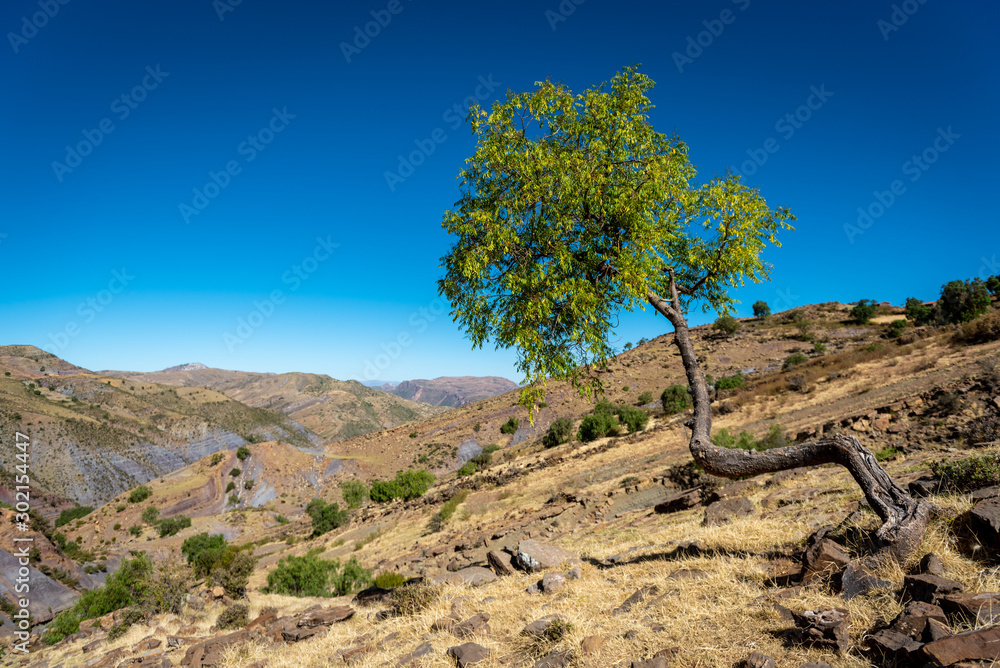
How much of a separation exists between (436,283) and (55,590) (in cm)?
3986

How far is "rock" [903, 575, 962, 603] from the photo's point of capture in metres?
3.61

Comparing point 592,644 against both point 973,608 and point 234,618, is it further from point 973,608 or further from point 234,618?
point 234,618

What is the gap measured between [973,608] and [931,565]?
1174mm

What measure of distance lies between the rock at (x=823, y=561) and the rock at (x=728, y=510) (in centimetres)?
407

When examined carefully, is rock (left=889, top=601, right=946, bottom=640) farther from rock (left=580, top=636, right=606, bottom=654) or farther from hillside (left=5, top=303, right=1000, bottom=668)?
rock (left=580, top=636, right=606, bottom=654)

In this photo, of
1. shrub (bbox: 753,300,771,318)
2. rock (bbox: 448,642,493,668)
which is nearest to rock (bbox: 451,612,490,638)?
rock (bbox: 448,642,493,668)

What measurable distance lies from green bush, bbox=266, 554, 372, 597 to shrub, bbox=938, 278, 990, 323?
2098 inches

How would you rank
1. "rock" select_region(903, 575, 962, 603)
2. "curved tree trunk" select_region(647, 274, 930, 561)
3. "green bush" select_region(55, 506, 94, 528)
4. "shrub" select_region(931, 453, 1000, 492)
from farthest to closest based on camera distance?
"green bush" select_region(55, 506, 94, 528), "shrub" select_region(931, 453, 1000, 492), "curved tree trunk" select_region(647, 274, 930, 561), "rock" select_region(903, 575, 962, 603)

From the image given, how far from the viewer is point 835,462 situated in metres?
5.52

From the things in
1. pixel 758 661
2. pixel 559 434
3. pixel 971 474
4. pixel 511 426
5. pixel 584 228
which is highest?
pixel 584 228

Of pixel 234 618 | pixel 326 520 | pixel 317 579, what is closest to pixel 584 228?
pixel 234 618

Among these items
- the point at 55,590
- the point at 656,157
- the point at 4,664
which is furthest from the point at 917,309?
the point at 55,590

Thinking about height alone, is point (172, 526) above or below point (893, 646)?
below

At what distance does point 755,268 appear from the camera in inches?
308
